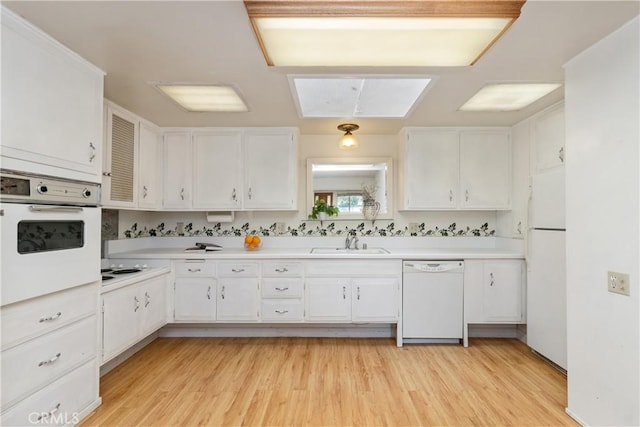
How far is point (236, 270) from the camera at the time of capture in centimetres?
309

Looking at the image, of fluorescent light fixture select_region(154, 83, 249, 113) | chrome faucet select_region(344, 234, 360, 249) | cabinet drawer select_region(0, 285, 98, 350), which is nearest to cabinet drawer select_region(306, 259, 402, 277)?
chrome faucet select_region(344, 234, 360, 249)

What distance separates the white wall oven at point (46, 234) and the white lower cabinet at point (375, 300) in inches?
84.9

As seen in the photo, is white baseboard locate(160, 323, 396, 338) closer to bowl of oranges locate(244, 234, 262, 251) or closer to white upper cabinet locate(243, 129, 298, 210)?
bowl of oranges locate(244, 234, 262, 251)

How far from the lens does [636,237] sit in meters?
1.55

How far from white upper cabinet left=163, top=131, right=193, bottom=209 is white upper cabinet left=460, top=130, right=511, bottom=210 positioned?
9.97 feet

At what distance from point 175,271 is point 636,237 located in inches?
136

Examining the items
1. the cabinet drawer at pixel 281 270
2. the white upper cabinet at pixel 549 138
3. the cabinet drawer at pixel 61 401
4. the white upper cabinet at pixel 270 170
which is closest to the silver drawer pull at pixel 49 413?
the cabinet drawer at pixel 61 401

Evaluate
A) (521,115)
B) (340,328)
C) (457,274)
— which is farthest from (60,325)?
(521,115)

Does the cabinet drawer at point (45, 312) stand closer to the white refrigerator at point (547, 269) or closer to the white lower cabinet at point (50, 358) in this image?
the white lower cabinet at point (50, 358)

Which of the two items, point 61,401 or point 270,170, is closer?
point 61,401

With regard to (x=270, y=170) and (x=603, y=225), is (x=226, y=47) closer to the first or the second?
(x=270, y=170)

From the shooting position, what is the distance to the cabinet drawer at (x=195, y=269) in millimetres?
3102

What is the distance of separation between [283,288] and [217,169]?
4.94ft

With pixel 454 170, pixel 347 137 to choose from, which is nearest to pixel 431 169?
pixel 454 170
